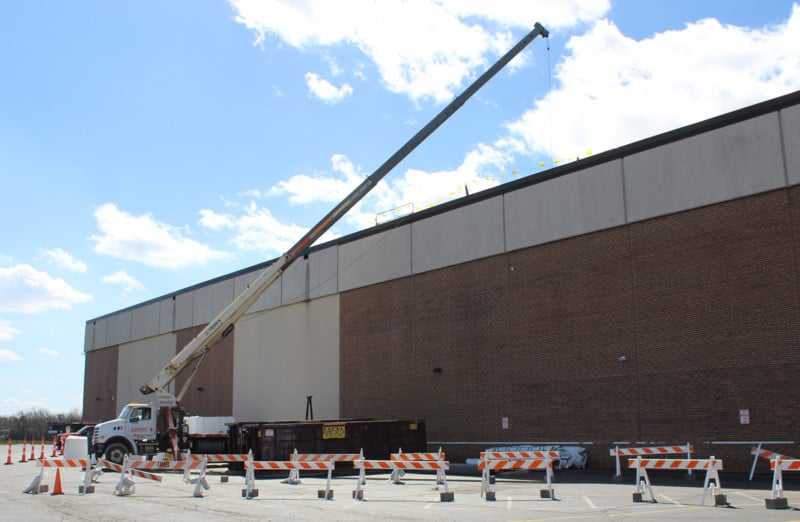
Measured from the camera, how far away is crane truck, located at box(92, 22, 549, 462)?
32.8 m

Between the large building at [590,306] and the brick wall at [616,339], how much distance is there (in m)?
0.06

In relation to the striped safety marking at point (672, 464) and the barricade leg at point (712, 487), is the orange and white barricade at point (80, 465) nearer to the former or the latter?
the striped safety marking at point (672, 464)

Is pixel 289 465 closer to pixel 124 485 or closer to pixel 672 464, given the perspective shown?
pixel 124 485

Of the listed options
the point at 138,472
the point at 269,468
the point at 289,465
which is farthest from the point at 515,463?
the point at 138,472

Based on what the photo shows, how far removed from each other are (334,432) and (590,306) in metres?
11.3

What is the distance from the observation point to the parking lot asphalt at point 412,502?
14.6 metres

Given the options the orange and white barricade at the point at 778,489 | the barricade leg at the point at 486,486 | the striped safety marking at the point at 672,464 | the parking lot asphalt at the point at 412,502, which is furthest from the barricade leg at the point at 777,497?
the barricade leg at the point at 486,486

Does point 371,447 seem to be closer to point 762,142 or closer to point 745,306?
point 745,306

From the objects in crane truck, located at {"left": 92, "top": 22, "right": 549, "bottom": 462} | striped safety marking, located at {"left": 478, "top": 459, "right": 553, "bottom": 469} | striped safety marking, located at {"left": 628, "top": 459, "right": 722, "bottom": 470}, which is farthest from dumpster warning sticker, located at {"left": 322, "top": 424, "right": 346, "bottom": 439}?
striped safety marking, located at {"left": 628, "top": 459, "right": 722, "bottom": 470}

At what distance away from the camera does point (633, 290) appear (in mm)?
27703

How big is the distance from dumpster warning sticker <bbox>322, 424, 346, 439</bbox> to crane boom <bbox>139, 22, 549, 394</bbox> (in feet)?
27.2

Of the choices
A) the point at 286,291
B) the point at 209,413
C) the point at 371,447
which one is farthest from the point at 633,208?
the point at 209,413

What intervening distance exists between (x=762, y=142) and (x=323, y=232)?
18.9 meters

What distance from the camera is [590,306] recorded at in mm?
28969
